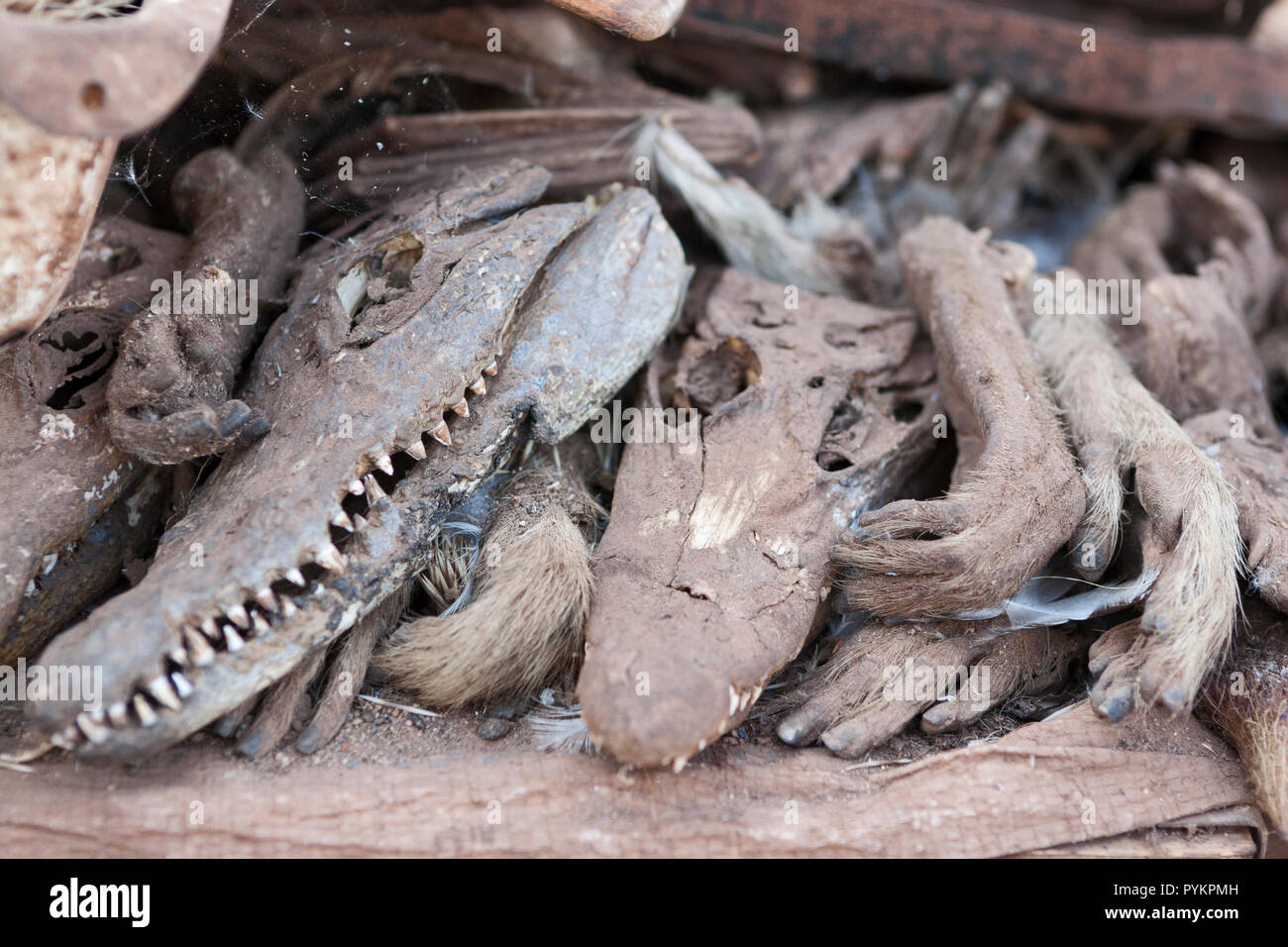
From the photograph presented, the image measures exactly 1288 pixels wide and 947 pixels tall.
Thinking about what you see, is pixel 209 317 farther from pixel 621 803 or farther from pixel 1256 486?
pixel 1256 486

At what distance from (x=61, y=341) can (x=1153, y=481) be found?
271cm

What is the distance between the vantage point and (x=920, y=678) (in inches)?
92.0

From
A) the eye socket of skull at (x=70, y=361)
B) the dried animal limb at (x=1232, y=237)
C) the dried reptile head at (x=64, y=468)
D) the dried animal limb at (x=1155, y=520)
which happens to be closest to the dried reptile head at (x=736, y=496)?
the dried animal limb at (x=1155, y=520)

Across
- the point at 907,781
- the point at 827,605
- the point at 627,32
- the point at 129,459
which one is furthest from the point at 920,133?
the point at 129,459

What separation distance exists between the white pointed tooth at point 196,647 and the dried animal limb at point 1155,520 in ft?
6.03

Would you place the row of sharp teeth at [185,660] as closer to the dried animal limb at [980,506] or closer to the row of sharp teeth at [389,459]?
the row of sharp teeth at [389,459]

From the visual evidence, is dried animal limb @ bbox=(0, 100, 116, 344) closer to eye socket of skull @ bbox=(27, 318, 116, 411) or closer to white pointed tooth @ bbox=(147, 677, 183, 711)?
eye socket of skull @ bbox=(27, 318, 116, 411)

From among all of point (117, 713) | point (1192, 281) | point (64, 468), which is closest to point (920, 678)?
point (117, 713)

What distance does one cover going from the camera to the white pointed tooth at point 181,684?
1893 mm

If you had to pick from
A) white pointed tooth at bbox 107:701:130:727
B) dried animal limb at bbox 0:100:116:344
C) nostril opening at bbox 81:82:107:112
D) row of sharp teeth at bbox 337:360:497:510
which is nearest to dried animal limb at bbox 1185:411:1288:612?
row of sharp teeth at bbox 337:360:497:510

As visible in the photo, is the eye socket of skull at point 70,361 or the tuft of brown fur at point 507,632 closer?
the tuft of brown fur at point 507,632

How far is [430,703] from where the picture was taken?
229cm

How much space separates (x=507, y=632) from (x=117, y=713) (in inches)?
31.2

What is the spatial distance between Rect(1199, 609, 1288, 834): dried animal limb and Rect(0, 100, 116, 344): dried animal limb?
268 centimetres
